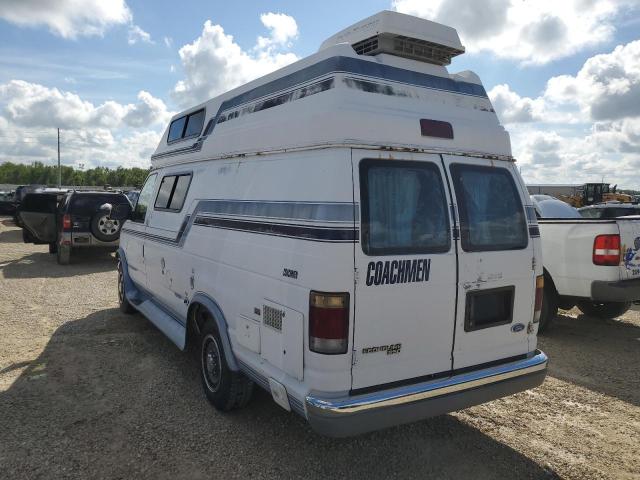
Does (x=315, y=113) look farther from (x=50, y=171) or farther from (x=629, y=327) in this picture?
(x=50, y=171)

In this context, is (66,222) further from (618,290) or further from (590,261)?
(618,290)

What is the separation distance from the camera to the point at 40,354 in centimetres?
568

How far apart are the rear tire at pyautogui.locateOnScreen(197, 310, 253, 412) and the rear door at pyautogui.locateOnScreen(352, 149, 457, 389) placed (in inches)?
53.3

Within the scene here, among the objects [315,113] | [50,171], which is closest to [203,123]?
[315,113]

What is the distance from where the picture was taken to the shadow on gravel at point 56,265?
1107cm

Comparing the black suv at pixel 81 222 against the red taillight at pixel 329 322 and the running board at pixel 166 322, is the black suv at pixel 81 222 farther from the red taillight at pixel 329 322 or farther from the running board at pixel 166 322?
the red taillight at pixel 329 322

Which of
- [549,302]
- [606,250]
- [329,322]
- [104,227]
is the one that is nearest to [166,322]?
[329,322]

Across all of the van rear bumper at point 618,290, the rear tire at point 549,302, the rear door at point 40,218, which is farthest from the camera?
the rear door at point 40,218

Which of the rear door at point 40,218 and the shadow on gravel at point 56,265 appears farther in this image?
the rear door at point 40,218

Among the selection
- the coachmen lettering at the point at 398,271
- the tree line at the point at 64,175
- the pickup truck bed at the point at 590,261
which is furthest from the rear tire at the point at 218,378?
the tree line at the point at 64,175

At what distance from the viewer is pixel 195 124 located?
523 centimetres

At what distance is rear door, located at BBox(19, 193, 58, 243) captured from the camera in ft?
42.1

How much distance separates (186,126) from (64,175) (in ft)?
493

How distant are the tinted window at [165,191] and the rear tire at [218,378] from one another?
1624 mm
